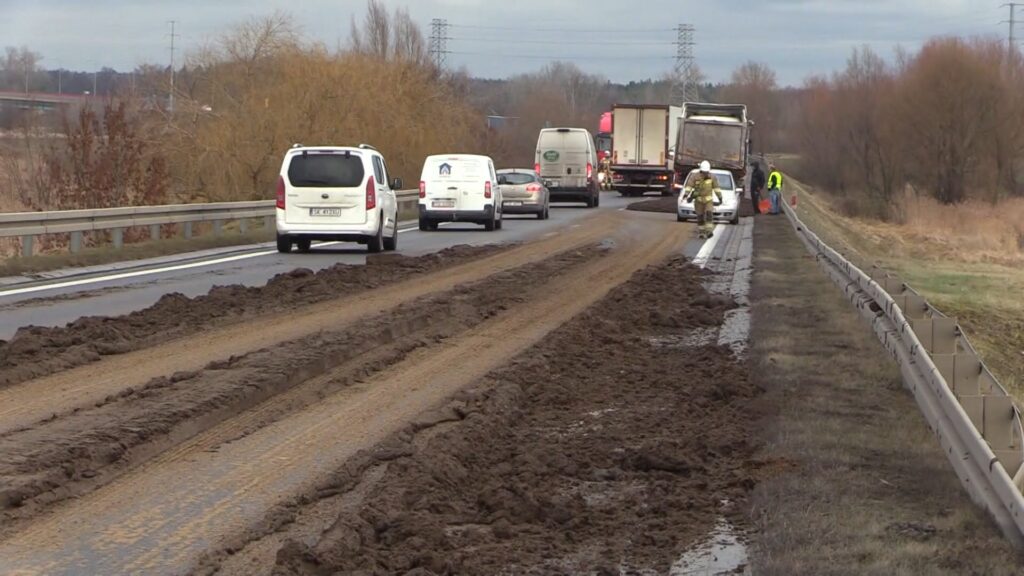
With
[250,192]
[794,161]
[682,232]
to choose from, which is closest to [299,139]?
[250,192]

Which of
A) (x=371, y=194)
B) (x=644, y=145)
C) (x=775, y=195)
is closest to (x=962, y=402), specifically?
(x=371, y=194)

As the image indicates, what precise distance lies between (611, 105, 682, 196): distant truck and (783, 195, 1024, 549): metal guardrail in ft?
163

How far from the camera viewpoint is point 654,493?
24.2ft

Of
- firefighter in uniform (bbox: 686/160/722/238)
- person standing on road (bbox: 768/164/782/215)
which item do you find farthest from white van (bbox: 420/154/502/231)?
person standing on road (bbox: 768/164/782/215)

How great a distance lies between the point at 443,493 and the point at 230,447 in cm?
166

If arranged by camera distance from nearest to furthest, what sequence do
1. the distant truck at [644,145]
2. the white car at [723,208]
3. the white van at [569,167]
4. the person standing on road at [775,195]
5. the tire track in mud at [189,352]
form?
the tire track in mud at [189,352] < the white car at [723,208] < the person standing on road at [775,195] < the white van at [569,167] < the distant truck at [644,145]

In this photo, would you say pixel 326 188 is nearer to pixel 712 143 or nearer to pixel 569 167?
pixel 569 167

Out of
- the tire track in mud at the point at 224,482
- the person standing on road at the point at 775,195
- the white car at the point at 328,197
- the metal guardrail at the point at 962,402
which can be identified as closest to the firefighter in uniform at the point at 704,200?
the white car at the point at 328,197

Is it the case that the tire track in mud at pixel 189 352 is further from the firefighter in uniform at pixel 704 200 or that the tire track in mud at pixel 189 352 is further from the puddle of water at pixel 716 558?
the firefighter in uniform at pixel 704 200

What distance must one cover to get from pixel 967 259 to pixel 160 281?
24895mm

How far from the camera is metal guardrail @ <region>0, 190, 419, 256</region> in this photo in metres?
22.6

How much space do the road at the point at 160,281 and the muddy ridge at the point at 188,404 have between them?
338 cm

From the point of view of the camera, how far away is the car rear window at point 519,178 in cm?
4182

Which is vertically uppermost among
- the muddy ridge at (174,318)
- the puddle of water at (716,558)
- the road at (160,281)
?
the puddle of water at (716,558)
